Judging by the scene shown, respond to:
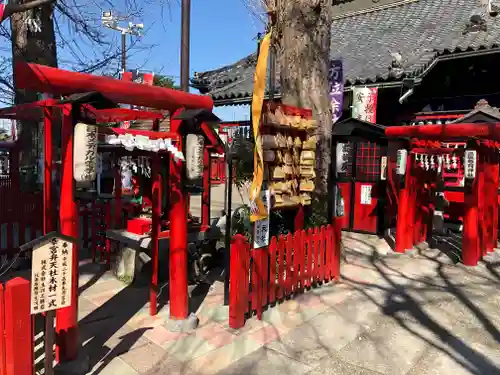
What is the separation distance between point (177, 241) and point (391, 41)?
10066mm

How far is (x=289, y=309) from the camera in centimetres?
Result: 522

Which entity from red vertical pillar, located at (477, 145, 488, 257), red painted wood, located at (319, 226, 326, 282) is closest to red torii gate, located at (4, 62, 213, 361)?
red painted wood, located at (319, 226, 326, 282)

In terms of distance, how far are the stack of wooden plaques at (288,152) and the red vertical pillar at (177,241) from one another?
1.18 meters

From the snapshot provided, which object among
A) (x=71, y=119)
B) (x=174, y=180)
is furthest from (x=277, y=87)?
(x=71, y=119)

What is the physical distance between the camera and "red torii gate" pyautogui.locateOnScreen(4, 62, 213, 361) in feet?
11.5

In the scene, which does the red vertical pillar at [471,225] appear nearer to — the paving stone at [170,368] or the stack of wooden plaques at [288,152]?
the stack of wooden plaques at [288,152]

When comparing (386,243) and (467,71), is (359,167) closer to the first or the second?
(386,243)

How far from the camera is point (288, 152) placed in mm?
5781

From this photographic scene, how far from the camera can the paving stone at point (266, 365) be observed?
3.77m

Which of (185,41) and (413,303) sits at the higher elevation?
(185,41)

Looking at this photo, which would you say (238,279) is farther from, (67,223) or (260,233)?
(67,223)

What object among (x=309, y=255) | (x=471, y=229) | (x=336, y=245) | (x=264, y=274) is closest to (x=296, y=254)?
(x=309, y=255)

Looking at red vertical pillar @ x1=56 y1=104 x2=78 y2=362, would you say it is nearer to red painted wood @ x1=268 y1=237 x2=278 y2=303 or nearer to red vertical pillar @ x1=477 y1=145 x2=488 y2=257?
red painted wood @ x1=268 y1=237 x2=278 y2=303

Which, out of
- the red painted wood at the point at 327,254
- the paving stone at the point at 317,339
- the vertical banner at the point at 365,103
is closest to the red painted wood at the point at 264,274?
the paving stone at the point at 317,339
